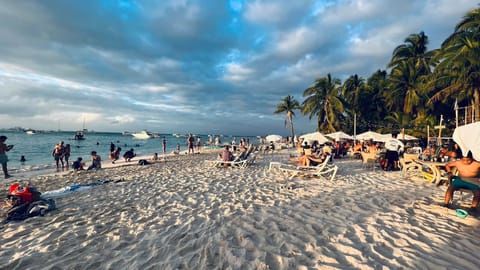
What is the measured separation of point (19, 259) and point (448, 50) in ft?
85.0

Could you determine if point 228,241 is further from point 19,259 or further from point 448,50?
point 448,50

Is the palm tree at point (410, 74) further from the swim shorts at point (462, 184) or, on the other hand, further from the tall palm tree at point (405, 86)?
the swim shorts at point (462, 184)

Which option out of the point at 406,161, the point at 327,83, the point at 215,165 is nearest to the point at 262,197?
the point at 215,165

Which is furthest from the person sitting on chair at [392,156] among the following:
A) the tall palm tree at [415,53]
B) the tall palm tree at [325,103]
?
the tall palm tree at [415,53]

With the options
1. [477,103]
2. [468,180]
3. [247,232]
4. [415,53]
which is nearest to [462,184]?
[468,180]

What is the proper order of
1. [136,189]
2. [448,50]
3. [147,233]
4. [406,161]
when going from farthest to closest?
1. [448,50]
2. [406,161]
3. [136,189]
4. [147,233]

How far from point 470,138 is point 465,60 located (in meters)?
16.4

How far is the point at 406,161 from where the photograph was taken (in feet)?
26.9

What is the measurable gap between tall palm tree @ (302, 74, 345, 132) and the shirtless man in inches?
924

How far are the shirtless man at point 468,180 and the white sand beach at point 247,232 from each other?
403 mm

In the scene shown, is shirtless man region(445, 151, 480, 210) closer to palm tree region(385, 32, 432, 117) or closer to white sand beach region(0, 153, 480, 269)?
white sand beach region(0, 153, 480, 269)

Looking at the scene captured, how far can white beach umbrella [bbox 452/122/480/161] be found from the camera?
486 centimetres

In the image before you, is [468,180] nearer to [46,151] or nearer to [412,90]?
[412,90]

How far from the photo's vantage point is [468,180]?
14.6ft
